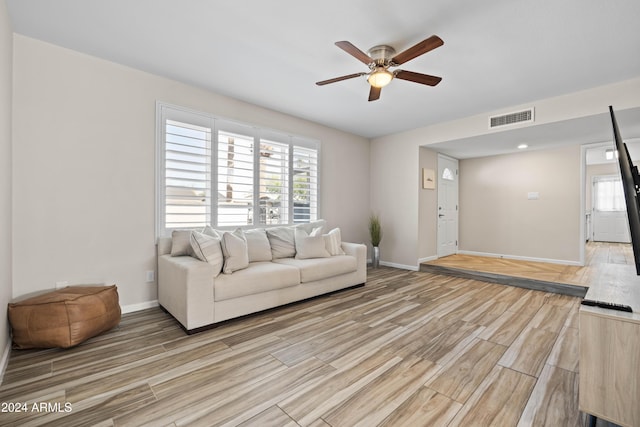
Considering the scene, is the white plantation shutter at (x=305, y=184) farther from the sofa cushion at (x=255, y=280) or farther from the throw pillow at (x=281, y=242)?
the sofa cushion at (x=255, y=280)

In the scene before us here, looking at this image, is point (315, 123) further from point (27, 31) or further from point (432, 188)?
point (27, 31)

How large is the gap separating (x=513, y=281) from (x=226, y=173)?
4500 millimetres

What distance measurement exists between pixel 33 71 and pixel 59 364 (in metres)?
2.56

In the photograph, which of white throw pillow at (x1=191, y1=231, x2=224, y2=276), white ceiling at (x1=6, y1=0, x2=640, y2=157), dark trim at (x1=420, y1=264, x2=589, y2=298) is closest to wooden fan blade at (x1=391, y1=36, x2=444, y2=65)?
white ceiling at (x1=6, y1=0, x2=640, y2=157)

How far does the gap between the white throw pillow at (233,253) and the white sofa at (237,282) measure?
0.01m

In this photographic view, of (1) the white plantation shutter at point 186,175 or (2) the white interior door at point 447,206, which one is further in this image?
(2) the white interior door at point 447,206

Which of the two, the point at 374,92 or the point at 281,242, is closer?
the point at 374,92

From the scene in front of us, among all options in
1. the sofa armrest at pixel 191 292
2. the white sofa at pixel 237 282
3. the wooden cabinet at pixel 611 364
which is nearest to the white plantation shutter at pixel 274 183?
the white sofa at pixel 237 282

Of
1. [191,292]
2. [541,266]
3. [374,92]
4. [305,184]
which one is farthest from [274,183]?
[541,266]

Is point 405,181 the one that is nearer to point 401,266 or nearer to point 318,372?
point 401,266

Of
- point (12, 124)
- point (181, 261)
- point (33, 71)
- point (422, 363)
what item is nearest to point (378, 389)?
point (422, 363)

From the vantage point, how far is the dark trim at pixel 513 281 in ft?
12.3

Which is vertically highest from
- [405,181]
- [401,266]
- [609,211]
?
[405,181]

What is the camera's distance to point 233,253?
9.82 feet
